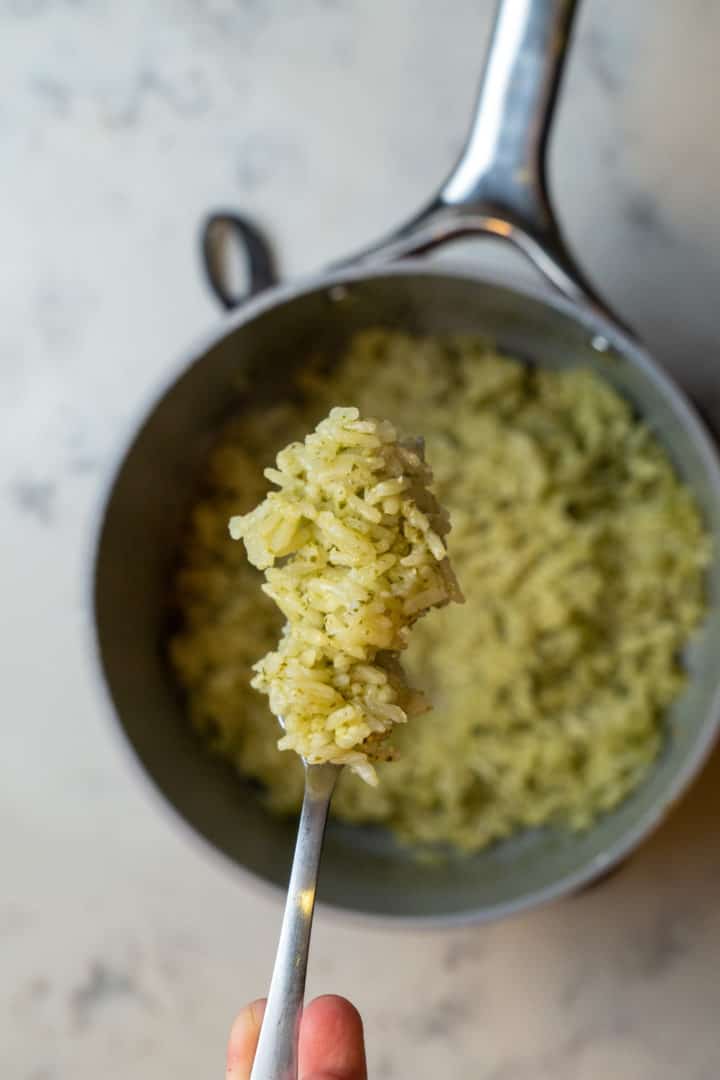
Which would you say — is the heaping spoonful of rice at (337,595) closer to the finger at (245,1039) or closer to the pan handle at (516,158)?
the finger at (245,1039)

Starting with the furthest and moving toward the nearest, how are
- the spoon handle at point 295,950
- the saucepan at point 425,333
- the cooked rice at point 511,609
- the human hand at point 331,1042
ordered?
1. the cooked rice at point 511,609
2. the saucepan at point 425,333
3. the human hand at point 331,1042
4. the spoon handle at point 295,950

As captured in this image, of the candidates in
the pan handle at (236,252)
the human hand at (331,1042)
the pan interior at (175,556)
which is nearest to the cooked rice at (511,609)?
the pan interior at (175,556)

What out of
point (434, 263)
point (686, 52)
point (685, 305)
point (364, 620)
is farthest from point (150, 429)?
point (686, 52)

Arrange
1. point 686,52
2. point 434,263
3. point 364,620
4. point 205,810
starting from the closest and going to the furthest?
point 364,620, point 434,263, point 205,810, point 686,52

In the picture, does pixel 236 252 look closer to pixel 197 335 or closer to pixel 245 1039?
pixel 197 335

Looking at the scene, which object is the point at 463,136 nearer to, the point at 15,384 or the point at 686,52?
the point at 686,52

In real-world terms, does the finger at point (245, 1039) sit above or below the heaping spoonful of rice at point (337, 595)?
below
